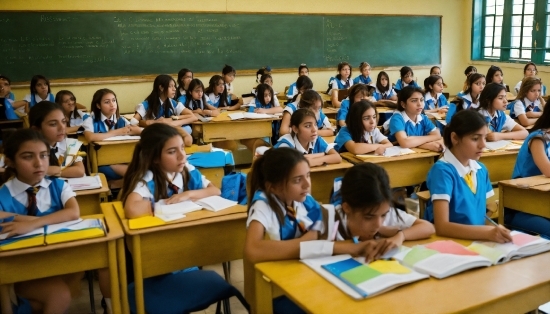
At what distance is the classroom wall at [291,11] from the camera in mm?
7004

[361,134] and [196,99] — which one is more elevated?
[196,99]

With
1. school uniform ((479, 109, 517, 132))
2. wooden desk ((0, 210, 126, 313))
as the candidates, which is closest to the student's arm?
wooden desk ((0, 210, 126, 313))

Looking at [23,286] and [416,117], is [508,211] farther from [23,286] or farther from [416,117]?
[23,286]

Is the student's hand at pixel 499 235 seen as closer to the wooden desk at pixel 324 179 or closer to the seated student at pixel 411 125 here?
the wooden desk at pixel 324 179

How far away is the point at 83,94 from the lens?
281 inches

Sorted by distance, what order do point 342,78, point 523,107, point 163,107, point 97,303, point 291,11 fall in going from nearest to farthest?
point 97,303
point 523,107
point 163,107
point 342,78
point 291,11

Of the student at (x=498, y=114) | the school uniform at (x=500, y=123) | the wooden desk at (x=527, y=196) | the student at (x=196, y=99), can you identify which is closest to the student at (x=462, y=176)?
the wooden desk at (x=527, y=196)

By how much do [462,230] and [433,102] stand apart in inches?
184

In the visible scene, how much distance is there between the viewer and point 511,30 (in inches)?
348

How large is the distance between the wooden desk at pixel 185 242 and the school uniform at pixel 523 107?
3.73m

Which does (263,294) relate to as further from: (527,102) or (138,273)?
(527,102)

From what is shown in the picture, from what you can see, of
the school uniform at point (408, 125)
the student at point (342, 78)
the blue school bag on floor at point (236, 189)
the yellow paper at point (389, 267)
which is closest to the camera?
the yellow paper at point (389, 267)

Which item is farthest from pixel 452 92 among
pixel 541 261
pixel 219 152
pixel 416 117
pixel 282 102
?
pixel 541 261

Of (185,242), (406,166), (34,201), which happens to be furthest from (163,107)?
(185,242)
